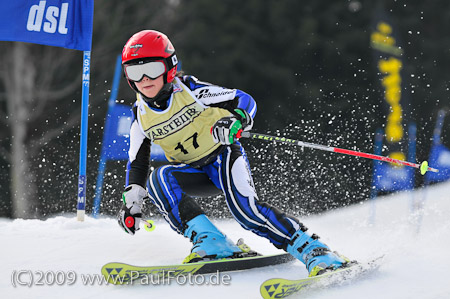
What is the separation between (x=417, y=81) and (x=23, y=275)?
1291cm

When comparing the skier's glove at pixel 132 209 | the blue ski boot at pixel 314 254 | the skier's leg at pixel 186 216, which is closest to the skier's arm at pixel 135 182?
the skier's glove at pixel 132 209

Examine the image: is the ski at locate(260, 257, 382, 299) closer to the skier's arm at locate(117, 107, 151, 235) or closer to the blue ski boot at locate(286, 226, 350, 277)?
the blue ski boot at locate(286, 226, 350, 277)

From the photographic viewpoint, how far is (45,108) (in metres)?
13.2

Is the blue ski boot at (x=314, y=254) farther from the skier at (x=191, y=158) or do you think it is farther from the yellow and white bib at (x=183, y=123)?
the yellow and white bib at (x=183, y=123)

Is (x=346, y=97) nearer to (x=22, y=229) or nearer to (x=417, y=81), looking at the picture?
(x=417, y=81)

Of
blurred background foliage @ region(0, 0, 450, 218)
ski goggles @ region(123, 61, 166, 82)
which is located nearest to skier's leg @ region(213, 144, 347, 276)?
ski goggles @ region(123, 61, 166, 82)

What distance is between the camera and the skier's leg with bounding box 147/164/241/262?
11.1 feet

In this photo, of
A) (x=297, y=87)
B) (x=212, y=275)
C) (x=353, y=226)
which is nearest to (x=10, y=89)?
(x=297, y=87)

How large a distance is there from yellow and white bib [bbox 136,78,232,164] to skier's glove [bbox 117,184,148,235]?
32 cm

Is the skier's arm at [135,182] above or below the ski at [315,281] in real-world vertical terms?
above

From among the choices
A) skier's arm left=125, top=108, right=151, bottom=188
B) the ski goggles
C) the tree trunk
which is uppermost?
the tree trunk

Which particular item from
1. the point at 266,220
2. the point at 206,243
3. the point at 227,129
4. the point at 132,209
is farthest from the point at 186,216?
the point at 227,129

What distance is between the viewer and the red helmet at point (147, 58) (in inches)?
135

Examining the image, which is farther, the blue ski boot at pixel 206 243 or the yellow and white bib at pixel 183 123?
the yellow and white bib at pixel 183 123
